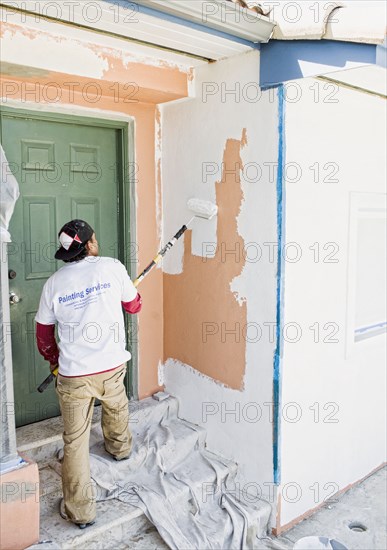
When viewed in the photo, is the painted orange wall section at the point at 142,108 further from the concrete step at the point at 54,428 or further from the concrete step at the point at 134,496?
the concrete step at the point at 134,496

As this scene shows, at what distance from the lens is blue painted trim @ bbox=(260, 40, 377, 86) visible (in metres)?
3.01

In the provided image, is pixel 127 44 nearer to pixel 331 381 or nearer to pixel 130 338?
pixel 130 338

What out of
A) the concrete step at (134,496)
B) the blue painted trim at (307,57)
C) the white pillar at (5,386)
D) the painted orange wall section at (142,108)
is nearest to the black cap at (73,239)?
the white pillar at (5,386)

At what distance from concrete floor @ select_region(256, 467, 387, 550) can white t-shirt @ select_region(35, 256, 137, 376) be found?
1.68m

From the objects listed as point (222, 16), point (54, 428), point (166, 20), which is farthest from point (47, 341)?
point (222, 16)

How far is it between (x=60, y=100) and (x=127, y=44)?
23.1 inches

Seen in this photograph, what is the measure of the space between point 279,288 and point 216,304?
0.57 meters

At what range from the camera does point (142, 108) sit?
406 cm

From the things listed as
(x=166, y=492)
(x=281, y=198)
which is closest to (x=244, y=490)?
(x=166, y=492)

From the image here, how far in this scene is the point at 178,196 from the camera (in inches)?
161

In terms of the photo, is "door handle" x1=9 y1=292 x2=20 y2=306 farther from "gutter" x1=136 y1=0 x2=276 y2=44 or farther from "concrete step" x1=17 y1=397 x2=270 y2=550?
"gutter" x1=136 y1=0 x2=276 y2=44

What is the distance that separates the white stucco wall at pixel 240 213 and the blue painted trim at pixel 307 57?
0.12 metres

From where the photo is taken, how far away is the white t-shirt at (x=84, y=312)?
9.81ft

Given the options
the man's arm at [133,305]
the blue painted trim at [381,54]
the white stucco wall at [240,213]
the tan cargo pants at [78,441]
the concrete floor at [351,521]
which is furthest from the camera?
the concrete floor at [351,521]
